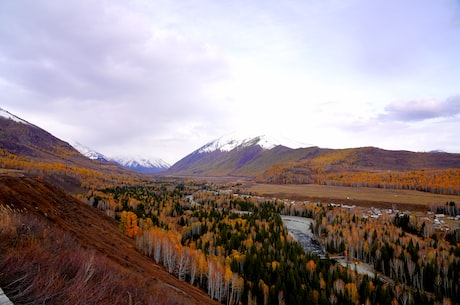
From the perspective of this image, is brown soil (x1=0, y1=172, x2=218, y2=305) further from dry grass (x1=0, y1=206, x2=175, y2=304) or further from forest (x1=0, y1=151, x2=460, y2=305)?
dry grass (x1=0, y1=206, x2=175, y2=304)

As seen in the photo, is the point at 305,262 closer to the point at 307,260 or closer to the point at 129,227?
the point at 307,260

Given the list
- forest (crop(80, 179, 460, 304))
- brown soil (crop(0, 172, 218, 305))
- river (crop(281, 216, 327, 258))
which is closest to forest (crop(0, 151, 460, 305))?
forest (crop(80, 179, 460, 304))

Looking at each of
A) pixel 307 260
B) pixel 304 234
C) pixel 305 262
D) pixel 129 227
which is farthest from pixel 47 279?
pixel 304 234

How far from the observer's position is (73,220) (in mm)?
46625

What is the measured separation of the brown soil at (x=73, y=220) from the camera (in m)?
34.3

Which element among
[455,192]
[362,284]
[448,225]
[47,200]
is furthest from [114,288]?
[455,192]

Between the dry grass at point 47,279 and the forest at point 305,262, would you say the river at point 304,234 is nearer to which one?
the forest at point 305,262

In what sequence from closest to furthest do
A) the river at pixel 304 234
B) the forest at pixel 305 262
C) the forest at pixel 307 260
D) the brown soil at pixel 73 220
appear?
the brown soil at pixel 73 220 → the forest at pixel 305 262 → the forest at pixel 307 260 → the river at pixel 304 234

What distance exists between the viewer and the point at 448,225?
84.4 m

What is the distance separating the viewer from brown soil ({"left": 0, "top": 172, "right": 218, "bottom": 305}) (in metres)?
34.3

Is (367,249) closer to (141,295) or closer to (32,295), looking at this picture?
(141,295)

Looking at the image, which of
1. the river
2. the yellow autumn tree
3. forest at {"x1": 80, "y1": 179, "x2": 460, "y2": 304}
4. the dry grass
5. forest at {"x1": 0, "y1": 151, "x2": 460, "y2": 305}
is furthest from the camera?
the river

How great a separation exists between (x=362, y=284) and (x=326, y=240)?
107 feet

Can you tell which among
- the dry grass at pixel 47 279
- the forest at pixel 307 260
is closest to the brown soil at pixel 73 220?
the forest at pixel 307 260
